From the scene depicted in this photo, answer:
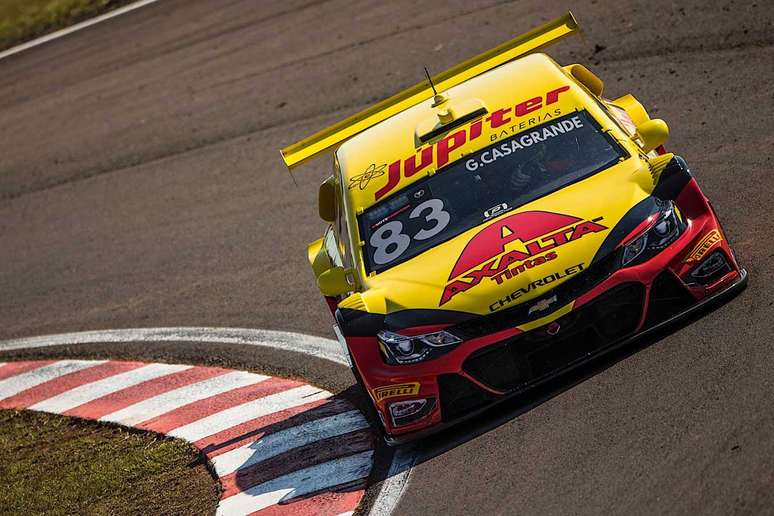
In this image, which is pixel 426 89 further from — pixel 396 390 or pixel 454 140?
pixel 396 390

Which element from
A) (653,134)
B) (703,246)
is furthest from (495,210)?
(703,246)

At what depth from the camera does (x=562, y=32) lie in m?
7.96

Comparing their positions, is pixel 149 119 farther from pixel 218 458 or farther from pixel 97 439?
pixel 218 458

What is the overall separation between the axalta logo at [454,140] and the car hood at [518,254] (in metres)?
0.76

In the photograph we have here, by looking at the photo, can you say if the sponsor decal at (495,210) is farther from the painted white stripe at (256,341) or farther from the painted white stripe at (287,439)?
the painted white stripe at (287,439)

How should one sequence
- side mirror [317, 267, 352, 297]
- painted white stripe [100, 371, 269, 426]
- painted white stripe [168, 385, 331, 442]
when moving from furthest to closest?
painted white stripe [100, 371, 269, 426] → painted white stripe [168, 385, 331, 442] → side mirror [317, 267, 352, 297]

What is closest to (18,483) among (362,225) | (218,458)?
(218,458)

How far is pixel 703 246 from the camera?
6.52 m

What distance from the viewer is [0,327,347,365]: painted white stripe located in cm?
898

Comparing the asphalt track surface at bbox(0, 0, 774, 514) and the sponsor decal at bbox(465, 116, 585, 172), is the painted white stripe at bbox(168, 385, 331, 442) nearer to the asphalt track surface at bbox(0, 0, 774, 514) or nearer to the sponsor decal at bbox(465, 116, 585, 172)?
the asphalt track surface at bbox(0, 0, 774, 514)

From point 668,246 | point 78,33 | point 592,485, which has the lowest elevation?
point 592,485

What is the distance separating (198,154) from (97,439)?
6.03 meters

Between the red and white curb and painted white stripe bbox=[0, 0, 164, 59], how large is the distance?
428 inches

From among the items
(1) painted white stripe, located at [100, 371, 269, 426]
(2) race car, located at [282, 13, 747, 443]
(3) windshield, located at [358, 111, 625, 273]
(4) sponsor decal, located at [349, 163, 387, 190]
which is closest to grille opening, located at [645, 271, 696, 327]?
(2) race car, located at [282, 13, 747, 443]
